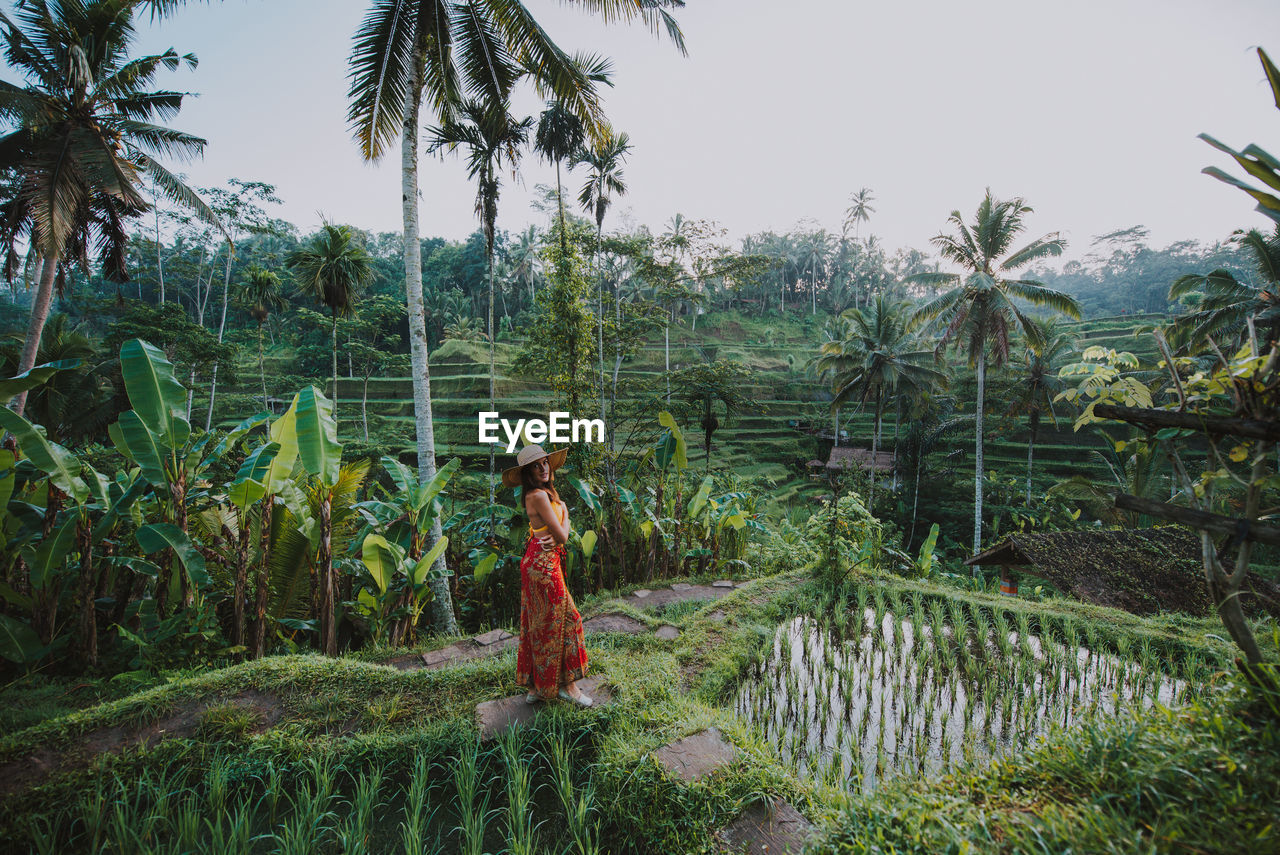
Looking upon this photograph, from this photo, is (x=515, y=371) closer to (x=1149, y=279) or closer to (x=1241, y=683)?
(x=1241, y=683)

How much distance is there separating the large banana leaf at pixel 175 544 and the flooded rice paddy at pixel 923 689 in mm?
3333

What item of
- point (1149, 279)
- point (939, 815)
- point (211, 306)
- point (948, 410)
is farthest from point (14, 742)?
point (1149, 279)

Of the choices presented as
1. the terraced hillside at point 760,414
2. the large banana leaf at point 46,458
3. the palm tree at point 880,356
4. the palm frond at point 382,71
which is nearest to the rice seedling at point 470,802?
the large banana leaf at point 46,458

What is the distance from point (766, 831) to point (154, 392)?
3982 millimetres

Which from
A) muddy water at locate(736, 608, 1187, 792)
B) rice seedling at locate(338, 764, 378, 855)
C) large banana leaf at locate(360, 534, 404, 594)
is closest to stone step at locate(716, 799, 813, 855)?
muddy water at locate(736, 608, 1187, 792)

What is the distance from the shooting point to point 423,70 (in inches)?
183

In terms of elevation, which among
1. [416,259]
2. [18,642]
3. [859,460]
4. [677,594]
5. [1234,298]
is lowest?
[859,460]

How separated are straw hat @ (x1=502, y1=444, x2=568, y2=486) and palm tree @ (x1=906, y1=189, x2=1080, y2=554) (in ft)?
47.3

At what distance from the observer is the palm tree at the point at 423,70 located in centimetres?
446

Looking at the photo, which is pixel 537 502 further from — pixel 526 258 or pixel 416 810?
pixel 526 258

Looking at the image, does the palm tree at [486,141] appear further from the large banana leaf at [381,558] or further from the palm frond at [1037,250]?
the palm frond at [1037,250]

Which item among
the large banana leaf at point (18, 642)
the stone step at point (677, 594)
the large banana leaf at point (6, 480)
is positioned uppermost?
the large banana leaf at point (6, 480)

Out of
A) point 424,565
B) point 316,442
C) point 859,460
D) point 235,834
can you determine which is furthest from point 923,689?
point 859,460

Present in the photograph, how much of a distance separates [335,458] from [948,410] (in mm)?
26693
